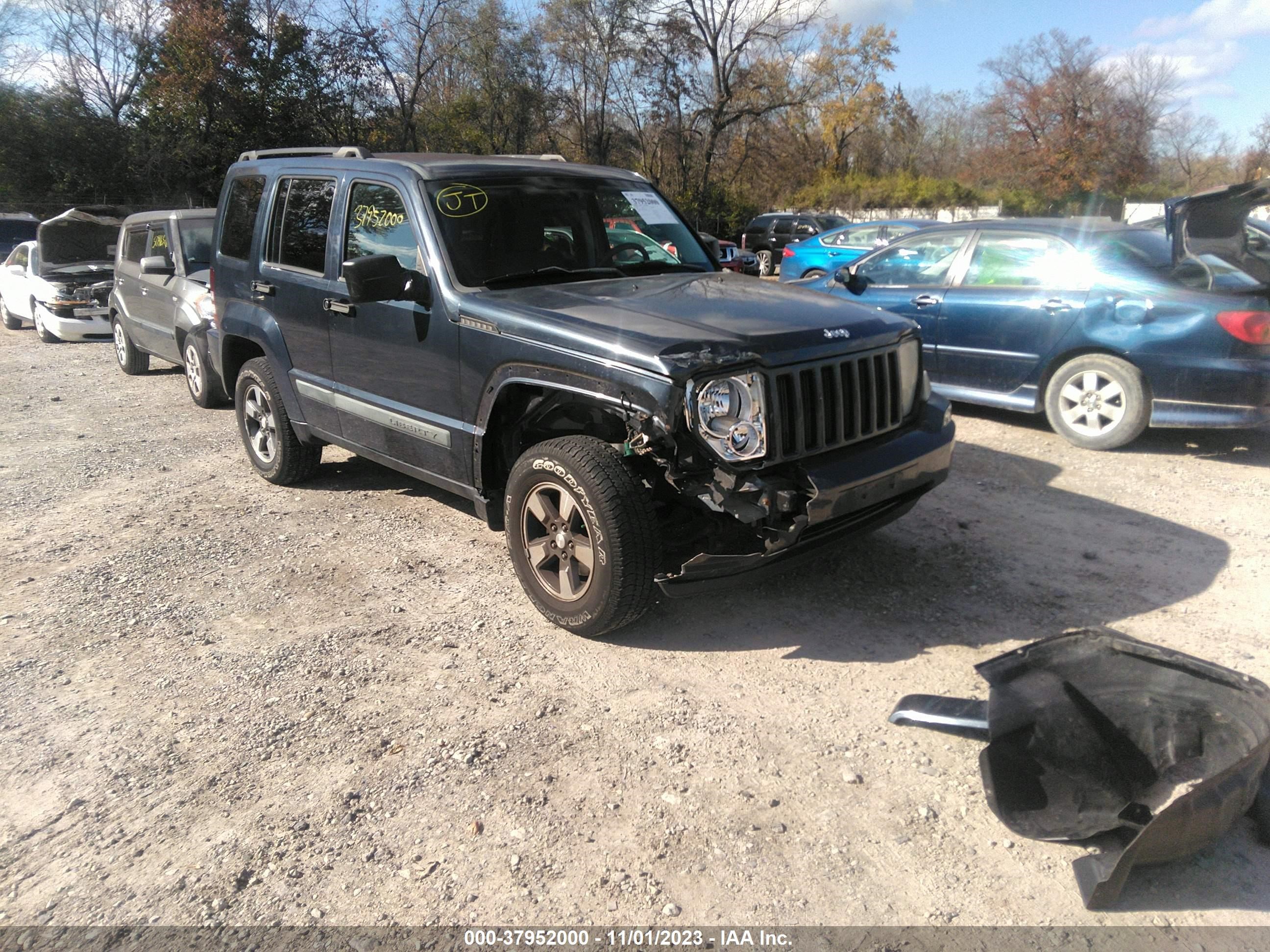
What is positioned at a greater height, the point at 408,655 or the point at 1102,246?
the point at 1102,246

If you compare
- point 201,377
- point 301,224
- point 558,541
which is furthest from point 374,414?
point 201,377

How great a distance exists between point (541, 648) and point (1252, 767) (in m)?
2.57

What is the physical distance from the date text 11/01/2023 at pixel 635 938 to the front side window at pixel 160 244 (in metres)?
8.80

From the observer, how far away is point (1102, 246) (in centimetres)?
673

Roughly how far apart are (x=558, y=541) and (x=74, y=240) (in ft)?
45.3

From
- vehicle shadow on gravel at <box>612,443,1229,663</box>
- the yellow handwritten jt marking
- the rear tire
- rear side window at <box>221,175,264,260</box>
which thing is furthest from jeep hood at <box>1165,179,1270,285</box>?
the rear tire

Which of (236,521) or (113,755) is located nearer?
(113,755)

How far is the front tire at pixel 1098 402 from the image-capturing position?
254 inches

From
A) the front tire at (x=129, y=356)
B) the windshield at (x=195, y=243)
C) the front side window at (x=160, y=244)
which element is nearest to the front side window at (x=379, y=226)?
the windshield at (x=195, y=243)

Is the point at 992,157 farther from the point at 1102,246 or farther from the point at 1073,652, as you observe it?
the point at 1073,652

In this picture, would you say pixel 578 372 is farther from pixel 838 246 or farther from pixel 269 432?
pixel 838 246

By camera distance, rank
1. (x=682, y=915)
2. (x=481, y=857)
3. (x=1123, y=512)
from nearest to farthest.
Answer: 1. (x=682, y=915)
2. (x=481, y=857)
3. (x=1123, y=512)

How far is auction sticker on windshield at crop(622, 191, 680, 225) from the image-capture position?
17.1 feet

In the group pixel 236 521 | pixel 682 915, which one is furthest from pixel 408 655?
pixel 236 521
